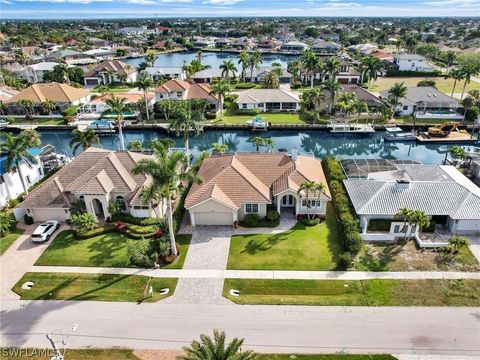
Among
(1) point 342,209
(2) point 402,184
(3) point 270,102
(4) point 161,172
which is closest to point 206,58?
(3) point 270,102

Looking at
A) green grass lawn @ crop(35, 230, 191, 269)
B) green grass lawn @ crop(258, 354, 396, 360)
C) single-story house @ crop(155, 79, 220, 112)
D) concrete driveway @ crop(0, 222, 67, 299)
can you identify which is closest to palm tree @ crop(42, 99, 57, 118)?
single-story house @ crop(155, 79, 220, 112)

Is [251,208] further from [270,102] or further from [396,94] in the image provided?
[396,94]

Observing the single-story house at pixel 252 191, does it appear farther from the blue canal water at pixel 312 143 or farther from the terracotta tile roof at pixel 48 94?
the terracotta tile roof at pixel 48 94

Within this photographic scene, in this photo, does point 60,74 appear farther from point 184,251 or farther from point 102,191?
point 184,251

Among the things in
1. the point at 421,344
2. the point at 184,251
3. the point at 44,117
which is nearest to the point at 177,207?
the point at 184,251

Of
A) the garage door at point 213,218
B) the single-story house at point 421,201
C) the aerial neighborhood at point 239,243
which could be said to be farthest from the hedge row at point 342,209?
the garage door at point 213,218

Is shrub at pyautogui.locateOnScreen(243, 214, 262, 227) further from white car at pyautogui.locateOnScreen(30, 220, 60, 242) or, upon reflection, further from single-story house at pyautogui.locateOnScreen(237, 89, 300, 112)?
single-story house at pyautogui.locateOnScreen(237, 89, 300, 112)
